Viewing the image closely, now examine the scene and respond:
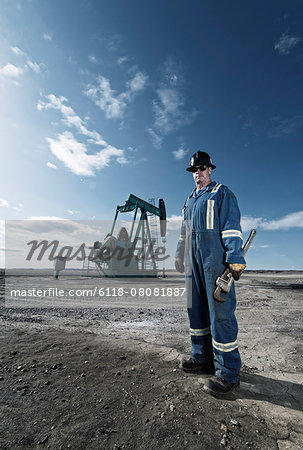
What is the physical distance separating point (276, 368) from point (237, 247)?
1591 mm

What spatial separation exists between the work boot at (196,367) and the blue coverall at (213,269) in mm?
41

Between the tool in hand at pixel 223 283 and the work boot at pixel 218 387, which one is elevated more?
the tool in hand at pixel 223 283

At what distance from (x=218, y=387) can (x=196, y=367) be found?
41cm

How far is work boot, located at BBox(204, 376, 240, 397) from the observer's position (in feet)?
5.64

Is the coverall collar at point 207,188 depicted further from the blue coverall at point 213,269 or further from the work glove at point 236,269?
the work glove at point 236,269

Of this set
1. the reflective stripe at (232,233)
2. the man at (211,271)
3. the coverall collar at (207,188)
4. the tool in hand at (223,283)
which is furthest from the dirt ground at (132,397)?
the coverall collar at (207,188)

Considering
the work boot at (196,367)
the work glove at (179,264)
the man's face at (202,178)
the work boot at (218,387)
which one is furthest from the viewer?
the work glove at (179,264)

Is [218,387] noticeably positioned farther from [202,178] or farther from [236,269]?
[202,178]

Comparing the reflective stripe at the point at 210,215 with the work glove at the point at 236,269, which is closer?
the work glove at the point at 236,269

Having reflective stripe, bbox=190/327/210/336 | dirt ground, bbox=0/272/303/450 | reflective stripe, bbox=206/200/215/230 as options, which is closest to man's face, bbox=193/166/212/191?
reflective stripe, bbox=206/200/215/230

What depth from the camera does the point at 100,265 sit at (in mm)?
17125

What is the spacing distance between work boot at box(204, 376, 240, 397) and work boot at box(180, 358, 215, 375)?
0.32m

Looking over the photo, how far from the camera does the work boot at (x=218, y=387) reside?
1719 mm

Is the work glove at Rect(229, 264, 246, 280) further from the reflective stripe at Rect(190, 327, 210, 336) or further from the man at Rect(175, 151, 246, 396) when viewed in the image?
the reflective stripe at Rect(190, 327, 210, 336)
